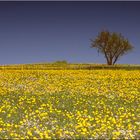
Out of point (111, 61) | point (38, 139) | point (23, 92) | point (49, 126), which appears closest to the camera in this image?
point (38, 139)

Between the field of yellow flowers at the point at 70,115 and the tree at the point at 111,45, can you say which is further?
the tree at the point at 111,45

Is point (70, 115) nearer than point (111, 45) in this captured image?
Yes

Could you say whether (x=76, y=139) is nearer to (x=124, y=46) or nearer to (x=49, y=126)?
(x=49, y=126)

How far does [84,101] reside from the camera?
2236cm

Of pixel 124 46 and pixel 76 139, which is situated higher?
pixel 124 46

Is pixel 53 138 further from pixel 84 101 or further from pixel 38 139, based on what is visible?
pixel 84 101

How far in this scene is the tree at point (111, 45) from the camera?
8894 centimetres

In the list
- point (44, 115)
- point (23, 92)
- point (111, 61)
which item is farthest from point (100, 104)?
point (111, 61)

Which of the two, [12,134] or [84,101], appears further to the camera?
[84,101]

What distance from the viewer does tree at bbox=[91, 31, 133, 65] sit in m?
88.9

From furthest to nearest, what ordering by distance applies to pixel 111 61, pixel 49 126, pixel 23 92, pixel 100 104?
1. pixel 111 61
2. pixel 23 92
3. pixel 100 104
4. pixel 49 126

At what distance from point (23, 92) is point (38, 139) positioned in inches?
524

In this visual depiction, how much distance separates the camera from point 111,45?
294 feet

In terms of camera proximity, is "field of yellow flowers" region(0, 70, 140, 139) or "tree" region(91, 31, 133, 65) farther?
"tree" region(91, 31, 133, 65)
